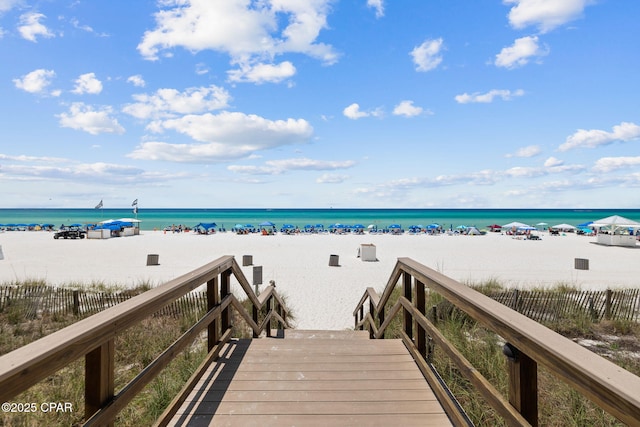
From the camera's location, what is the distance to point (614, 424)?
3041 mm

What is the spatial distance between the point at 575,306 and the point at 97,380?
30.8 feet

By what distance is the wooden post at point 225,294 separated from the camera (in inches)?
142

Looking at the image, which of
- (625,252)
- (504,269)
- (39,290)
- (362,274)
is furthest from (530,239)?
(39,290)

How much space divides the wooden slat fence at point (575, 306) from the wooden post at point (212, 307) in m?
7.17

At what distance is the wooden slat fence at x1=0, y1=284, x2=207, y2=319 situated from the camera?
7.72m

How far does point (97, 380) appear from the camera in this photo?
62.5 inches

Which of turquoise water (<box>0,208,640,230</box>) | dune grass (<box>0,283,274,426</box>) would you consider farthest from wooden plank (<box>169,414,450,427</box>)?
turquoise water (<box>0,208,640,230</box>)

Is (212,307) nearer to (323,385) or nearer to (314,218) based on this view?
(323,385)

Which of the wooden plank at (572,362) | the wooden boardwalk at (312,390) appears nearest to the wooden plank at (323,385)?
the wooden boardwalk at (312,390)

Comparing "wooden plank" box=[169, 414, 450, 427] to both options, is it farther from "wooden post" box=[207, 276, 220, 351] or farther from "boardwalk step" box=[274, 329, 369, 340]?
"boardwalk step" box=[274, 329, 369, 340]

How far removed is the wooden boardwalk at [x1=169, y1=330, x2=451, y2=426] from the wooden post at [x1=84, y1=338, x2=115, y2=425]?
868 mm

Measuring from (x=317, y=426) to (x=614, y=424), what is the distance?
2.77m

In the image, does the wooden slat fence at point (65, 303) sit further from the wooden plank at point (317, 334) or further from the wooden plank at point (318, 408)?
the wooden plank at point (318, 408)

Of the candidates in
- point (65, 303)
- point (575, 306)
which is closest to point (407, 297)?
point (575, 306)
